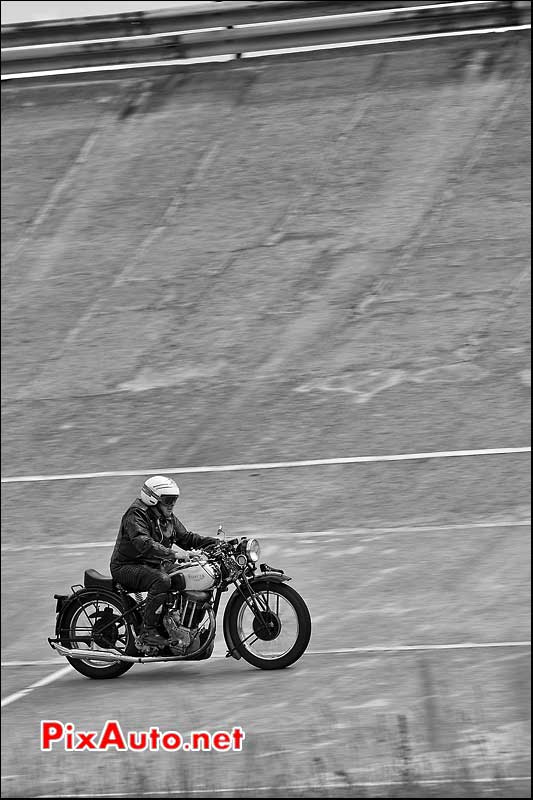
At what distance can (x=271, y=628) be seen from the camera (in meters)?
4.88

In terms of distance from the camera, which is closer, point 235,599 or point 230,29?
point 235,599

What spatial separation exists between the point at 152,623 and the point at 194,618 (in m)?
0.20

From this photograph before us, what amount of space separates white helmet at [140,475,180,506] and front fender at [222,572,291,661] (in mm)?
604

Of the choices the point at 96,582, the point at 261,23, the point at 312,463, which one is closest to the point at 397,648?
the point at 96,582

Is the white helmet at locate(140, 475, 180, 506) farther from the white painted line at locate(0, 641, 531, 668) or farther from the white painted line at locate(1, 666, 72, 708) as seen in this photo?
the white painted line at locate(0, 641, 531, 668)

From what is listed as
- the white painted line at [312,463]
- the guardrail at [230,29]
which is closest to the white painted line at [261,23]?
the guardrail at [230,29]

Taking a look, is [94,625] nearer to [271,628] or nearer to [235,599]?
[235,599]

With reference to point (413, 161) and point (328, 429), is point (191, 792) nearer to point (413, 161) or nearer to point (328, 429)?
point (328, 429)

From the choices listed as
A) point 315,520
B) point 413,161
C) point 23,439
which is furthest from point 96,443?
point 413,161

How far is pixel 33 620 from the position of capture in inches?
433

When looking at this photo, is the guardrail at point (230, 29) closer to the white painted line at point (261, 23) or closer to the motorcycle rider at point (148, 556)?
the white painted line at point (261, 23)

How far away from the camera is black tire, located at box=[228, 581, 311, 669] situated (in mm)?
4773

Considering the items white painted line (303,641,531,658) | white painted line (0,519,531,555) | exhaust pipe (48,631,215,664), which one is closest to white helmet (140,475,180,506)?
exhaust pipe (48,631,215,664)

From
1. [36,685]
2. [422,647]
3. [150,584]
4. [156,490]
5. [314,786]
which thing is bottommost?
[422,647]
